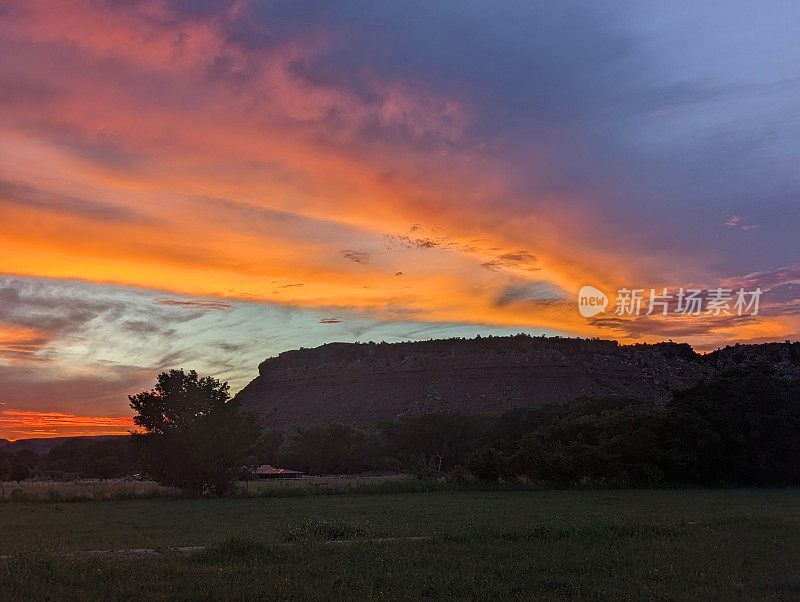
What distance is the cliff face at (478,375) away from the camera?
422ft

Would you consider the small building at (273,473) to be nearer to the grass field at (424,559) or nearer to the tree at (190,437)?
the tree at (190,437)

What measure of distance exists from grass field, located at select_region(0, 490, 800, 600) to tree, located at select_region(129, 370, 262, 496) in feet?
79.6

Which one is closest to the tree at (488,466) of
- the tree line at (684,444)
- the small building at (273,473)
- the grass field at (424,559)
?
the tree line at (684,444)

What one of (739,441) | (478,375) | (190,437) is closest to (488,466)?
(739,441)

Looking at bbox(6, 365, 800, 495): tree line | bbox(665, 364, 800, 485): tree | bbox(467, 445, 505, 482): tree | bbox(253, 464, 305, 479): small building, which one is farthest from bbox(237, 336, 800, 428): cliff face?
bbox(665, 364, 800, 485): tree

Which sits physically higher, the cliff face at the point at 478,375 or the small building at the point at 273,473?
the cliff face at the point at 478,375

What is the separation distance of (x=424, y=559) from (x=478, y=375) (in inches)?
4915

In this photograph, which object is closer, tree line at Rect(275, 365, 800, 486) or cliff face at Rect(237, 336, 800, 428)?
tree line at Rect(275, 365, 800, 486)

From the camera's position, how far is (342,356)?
176m

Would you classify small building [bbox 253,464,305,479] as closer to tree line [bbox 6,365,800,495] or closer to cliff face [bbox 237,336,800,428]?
tree line [bbox 6,365,800,495]

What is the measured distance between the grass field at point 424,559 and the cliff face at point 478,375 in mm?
98134

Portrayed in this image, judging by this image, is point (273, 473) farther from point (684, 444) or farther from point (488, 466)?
point (684, 444)

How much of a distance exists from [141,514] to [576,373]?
104 metres

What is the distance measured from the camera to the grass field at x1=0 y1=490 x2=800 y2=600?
43.9 feet
